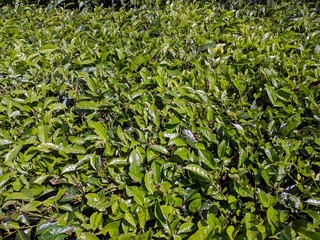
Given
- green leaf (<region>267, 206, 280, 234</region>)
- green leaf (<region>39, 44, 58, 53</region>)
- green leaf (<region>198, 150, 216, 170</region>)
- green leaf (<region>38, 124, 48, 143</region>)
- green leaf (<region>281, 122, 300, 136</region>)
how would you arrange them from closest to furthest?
green leaf (<region>267, 206, 280, 234</region>)
green leaf (<region>198, 150, 216, 170</region>)
green leaf (<region>281, 122, 300, 136</region>)
green leaf (<region>38, 124, 48, 143</region>)
green leaf (<region>39, 44, 58, 53</region>)

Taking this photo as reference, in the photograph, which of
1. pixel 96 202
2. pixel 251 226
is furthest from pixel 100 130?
pixel 251 226

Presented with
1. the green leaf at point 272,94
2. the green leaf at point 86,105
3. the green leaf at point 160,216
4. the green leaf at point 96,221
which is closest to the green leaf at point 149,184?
the green leaf at point 160,216

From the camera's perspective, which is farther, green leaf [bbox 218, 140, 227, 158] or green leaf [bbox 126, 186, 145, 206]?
green leaf [bbox 218, 140, 227, 158]

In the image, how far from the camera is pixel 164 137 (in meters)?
1.92

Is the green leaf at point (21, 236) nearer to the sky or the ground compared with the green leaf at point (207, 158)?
nearer to the ground

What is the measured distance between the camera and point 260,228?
1500 mm

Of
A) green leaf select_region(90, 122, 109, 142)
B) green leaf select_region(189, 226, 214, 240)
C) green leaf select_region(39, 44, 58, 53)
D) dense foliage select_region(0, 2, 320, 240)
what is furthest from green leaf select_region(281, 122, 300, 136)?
green leaf select_region(39, 44, 58, 53)

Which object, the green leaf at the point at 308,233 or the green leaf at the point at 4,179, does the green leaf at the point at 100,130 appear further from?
the green leaf at the point at 308,233

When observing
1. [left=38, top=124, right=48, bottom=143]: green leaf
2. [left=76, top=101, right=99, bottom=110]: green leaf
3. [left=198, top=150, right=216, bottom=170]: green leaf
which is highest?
[left=76, top=101, right=99, bottom=110]: green leaf

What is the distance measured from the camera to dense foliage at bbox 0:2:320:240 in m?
1.65

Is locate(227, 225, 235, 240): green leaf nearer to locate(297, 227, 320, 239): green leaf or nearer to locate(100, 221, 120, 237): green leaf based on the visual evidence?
locate(297, 227, 320, 239): green leaf

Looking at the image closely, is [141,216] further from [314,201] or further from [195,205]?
[314,201]

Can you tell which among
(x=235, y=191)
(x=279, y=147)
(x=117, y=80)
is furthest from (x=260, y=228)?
(x=117, y=80)

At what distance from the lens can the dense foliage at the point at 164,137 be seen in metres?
1.65
